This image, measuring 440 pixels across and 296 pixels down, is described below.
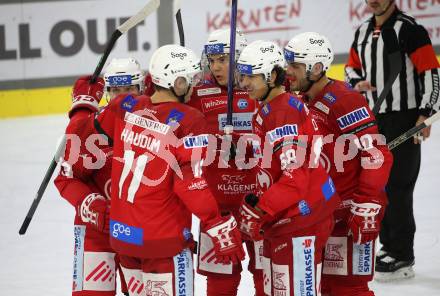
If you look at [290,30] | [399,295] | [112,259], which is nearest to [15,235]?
[112,259]

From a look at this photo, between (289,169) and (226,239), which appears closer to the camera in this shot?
(226,239)

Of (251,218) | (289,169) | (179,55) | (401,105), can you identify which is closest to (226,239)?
(251,218)

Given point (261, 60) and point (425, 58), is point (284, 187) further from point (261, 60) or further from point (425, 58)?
point (425, 58)

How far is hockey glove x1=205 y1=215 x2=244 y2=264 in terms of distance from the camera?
3814mm

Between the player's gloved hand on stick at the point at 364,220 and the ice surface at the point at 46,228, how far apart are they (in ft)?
3.51

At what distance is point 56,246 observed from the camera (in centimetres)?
635

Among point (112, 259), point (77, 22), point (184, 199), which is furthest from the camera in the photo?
point (77, 22)

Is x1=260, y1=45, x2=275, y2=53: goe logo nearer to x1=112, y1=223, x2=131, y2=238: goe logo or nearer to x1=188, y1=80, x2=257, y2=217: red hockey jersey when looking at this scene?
x1=188, y1=80, x2=257, y2=217: red hockey jersey

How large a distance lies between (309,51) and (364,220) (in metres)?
0.84

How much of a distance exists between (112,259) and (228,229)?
785mm

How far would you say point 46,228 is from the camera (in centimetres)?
677

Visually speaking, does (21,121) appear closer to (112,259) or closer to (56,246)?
(56,246)

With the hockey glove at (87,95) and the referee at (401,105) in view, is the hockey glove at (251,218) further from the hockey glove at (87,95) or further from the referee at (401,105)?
the referee at (401,105)

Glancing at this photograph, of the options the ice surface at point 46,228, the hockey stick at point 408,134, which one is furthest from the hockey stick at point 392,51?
the ice surface at point 46,228
